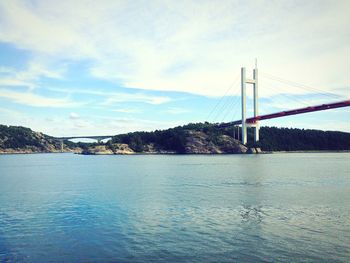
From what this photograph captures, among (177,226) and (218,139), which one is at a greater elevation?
(218,139)

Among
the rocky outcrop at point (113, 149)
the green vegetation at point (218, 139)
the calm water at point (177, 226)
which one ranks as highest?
the green vegetation at point (218, 139)

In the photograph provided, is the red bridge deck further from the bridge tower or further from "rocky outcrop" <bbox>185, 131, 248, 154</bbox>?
"rocky outcrop" <bbox>185, 131, 248, 154</bbox>

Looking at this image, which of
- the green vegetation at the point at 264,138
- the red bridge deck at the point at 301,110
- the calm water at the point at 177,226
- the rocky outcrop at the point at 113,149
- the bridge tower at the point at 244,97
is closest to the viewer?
the calm water at the point at 177,226

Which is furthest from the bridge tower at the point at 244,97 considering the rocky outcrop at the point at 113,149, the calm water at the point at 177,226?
the calm water at the point at 177,226

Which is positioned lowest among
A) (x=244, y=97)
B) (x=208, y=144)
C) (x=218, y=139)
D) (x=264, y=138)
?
(x=208, y=144)

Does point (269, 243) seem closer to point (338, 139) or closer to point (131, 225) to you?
point (131, 225)

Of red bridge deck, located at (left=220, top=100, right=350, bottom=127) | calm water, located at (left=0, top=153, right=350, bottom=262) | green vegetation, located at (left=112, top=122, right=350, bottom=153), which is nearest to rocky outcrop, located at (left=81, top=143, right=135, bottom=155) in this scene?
green vegetation, located at (left=112, top=122, right=350, bottom=153)

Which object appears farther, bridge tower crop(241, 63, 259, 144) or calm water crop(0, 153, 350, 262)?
bridge tower crop(241, 63, 259, 144)

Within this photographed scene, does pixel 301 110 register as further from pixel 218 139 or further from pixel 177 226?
pixel 177 226

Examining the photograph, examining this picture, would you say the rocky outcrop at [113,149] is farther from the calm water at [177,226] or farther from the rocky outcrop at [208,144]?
the calm water at [177,226]

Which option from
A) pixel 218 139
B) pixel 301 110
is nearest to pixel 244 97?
pixel 301 110

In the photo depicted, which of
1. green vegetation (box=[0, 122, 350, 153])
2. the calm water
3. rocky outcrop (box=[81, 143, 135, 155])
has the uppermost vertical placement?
green vegetation (box=[0, 122, 350, 153])

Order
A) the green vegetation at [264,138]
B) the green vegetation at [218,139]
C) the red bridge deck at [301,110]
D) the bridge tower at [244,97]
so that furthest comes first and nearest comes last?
the green vegetation at [264,138], the green vegetation at [218,139], the bridge tower at [244,97], the red bridge deck at [301,110]

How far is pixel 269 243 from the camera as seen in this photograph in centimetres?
1502
